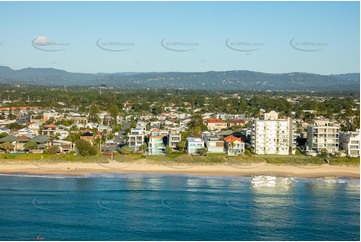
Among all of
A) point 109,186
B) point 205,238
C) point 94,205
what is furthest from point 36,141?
point 205,238

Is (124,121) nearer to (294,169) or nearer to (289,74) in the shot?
(294,169)

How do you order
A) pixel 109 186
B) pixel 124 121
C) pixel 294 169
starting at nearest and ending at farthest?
pixel 109 186 < pixel 294 169 < pixel 124 121

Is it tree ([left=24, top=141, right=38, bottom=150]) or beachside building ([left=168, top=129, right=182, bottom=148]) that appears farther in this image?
beachside building ([left=168, top=129, right=182, bottom=148])

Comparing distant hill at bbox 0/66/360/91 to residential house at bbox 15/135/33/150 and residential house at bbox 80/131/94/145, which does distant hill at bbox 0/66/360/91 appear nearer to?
residential house at bbox 80/131/94/145

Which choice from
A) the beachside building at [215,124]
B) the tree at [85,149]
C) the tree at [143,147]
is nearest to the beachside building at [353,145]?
the tree at [143,147]

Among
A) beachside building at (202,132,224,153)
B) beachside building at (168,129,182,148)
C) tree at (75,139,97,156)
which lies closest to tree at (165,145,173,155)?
beachside building at (168,129,182,148)

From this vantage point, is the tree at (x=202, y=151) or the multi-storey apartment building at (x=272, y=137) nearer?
the tree at (x=202, y=151)

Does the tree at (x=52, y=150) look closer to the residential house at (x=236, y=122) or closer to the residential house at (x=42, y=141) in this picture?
the residential house at (x=42, y=141)
